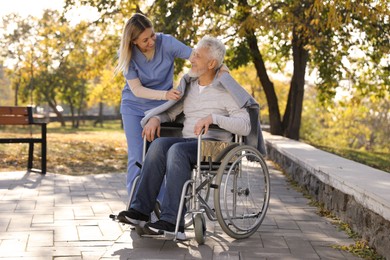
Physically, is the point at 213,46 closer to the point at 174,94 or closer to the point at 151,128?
Result: the point at 174,94

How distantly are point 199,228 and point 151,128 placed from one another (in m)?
0.75

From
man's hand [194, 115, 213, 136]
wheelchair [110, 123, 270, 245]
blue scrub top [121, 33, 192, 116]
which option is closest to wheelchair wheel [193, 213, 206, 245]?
wheelchair [110, 123, 270, 245]

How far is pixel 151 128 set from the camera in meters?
4.67

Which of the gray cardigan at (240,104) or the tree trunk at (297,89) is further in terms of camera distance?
the tree trunk at (297,89)

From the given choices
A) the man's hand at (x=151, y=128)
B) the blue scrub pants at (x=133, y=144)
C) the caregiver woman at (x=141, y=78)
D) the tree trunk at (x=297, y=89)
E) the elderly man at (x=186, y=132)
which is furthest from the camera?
the tree trunk at (x=297, y=89)

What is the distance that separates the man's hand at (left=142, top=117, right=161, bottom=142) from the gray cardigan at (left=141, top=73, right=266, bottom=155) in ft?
0.17

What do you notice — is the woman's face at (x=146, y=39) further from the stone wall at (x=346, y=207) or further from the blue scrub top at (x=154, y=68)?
the stone wall at (x=346, y=207)

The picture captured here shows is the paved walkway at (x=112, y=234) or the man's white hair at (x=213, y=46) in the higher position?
the man's white hair at (x=213, y=46)

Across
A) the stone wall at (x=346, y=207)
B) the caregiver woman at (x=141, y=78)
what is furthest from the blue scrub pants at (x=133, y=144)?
the stone wall at (x=346, y=207)

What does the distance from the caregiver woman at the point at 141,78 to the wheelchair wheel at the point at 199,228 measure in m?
0.81

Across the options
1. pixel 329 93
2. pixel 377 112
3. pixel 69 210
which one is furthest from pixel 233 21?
pixel 377 112

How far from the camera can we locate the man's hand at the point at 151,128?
4.67 metres

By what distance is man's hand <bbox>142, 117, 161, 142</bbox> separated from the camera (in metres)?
4.67

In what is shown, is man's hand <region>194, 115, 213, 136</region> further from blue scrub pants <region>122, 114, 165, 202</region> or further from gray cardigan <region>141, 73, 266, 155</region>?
blue scrub pants <region>122, 114, 165, 202</region>
